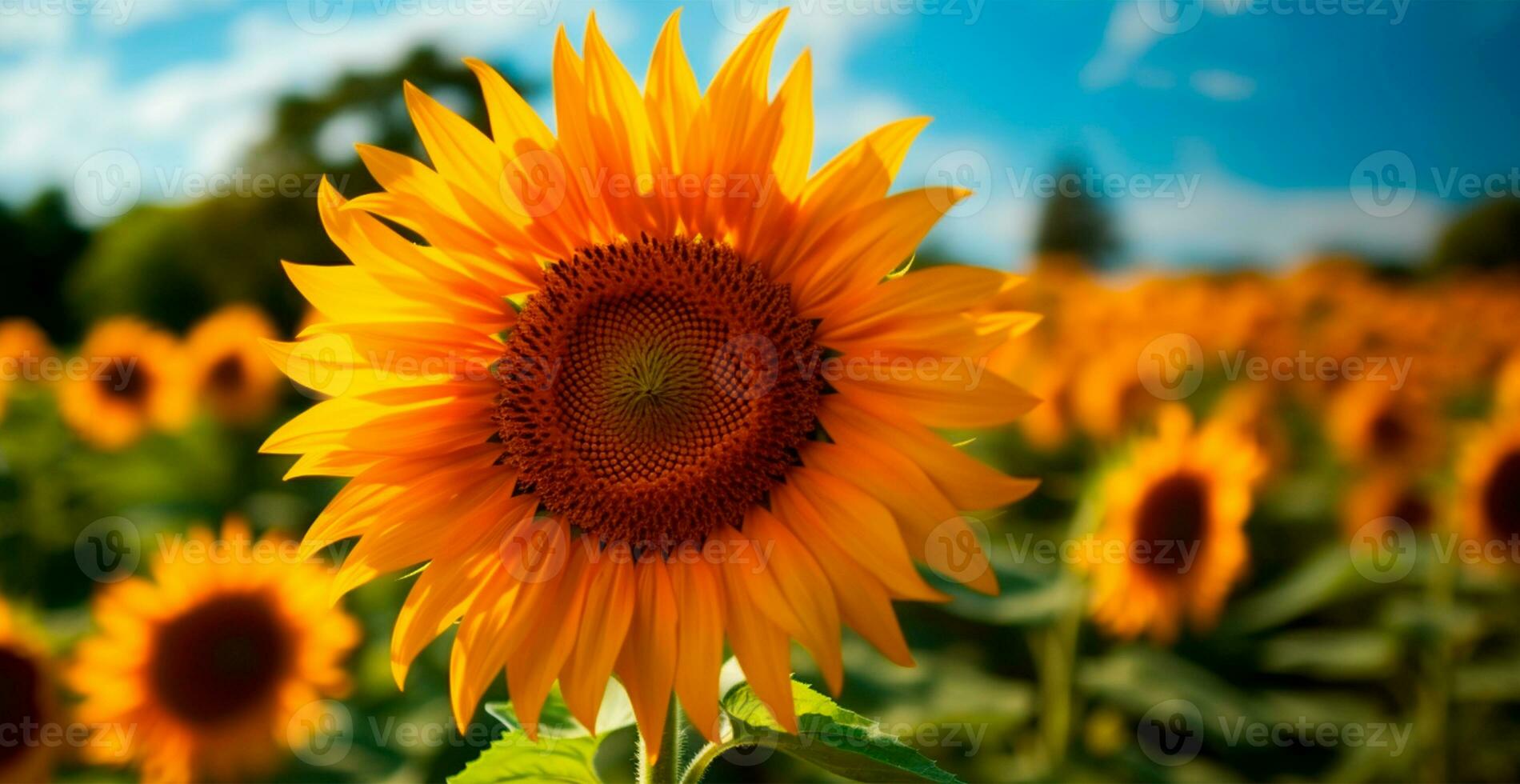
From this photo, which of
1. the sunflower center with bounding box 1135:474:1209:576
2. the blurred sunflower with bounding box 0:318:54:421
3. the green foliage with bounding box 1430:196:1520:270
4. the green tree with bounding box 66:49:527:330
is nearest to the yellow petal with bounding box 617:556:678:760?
the sunflower center with bounding box 1135:474:1209:576

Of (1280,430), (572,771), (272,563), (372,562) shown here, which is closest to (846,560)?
(572,771)

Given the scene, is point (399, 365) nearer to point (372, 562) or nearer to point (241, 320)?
point (372, 562)

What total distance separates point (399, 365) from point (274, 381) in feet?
25.1

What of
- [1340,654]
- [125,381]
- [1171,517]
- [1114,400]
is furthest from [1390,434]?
[125,381]

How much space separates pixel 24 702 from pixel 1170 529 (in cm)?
487

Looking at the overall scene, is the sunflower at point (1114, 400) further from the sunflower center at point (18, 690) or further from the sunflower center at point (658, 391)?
the sunflower center at point (18, 690)

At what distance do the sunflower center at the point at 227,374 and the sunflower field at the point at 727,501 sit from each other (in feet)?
0.07

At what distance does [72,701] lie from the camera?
4457 millimetres

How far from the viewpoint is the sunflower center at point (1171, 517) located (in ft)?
15.7

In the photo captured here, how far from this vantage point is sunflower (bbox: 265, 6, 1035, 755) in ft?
5.77

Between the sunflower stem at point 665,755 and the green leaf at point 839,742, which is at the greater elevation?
the green leaf at point 839,742

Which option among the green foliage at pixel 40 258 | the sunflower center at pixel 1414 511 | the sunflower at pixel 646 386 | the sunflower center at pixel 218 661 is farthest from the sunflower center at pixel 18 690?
the green foliage at pixel 40 258

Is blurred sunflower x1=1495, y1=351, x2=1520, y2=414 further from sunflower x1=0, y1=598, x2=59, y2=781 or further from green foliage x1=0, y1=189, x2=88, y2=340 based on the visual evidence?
green foliage x1=0, y1=189, x2=88, y2=340

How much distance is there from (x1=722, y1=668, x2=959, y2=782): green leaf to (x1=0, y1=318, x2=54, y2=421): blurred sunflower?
29.4ft
